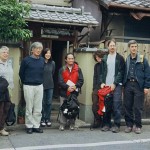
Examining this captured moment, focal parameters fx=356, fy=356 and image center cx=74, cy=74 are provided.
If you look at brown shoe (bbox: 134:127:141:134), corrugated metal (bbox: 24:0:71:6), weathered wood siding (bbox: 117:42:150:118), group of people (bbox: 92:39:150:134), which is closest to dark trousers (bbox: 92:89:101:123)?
group of people (bbox: 92:39:150:134)

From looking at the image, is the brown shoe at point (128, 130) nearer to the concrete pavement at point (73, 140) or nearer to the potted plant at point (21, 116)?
the concrete pavement at point (73, 140)

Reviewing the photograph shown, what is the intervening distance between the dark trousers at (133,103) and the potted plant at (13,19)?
112 inches

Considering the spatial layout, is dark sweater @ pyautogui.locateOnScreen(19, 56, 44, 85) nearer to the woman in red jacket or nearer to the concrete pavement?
the woman in red jacket

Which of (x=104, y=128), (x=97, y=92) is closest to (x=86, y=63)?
(x=97, y=92)

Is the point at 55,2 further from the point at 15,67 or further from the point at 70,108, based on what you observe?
the point at 70,108

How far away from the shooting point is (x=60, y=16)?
1026 centimetres

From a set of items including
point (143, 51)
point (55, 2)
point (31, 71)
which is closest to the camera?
point (31, 71)

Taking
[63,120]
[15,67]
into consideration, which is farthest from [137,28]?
[15,67]

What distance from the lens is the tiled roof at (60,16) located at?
32.4 ft

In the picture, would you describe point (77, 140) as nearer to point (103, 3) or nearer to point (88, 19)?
point (88, 19)

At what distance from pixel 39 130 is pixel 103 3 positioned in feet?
16.7

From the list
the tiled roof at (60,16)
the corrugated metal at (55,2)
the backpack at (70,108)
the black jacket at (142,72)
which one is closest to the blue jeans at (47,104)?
the backpack at (70,108)

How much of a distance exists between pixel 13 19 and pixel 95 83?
108 inches

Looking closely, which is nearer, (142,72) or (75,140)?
(75,140)
